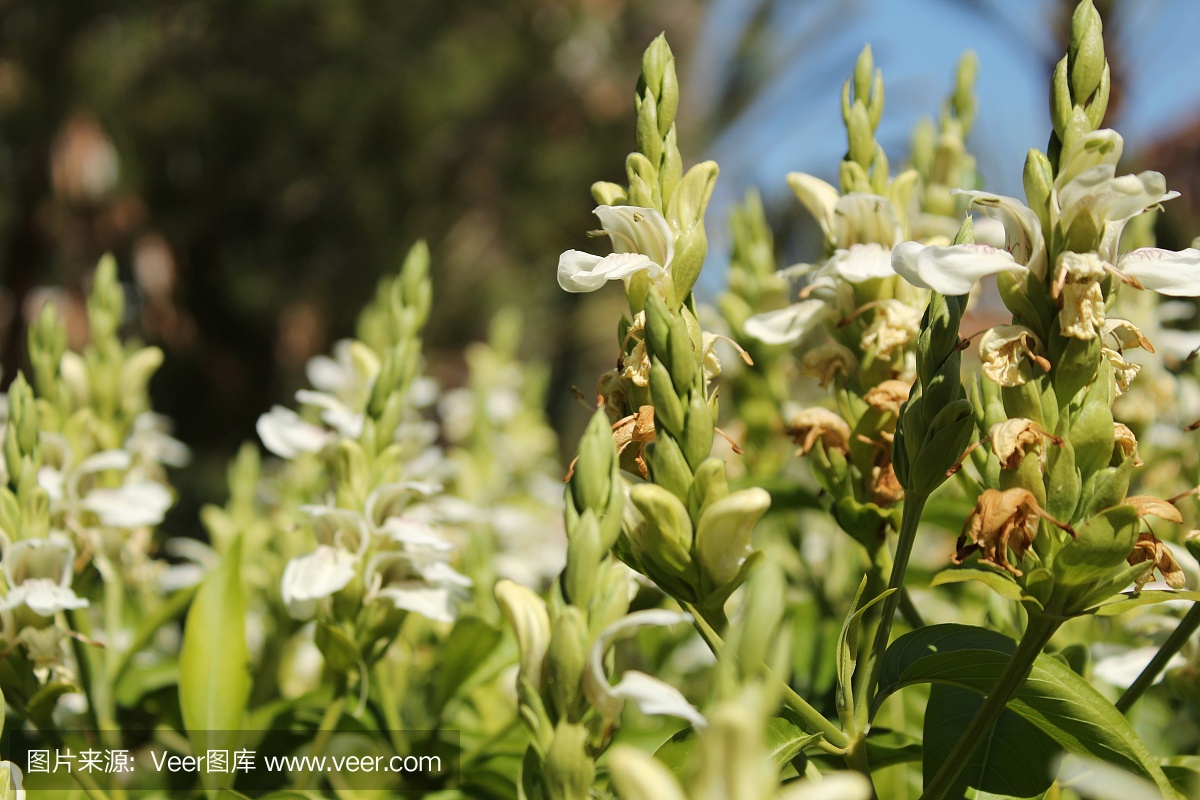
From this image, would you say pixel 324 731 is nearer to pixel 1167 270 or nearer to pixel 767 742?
pixel 767 742

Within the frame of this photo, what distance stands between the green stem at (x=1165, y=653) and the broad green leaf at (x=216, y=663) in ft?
2.55

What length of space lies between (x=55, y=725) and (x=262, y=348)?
18.2ft

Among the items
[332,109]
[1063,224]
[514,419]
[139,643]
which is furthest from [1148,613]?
[332,109]

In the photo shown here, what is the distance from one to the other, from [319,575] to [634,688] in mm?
508

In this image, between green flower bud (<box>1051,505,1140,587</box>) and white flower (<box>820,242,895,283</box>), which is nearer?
green flower bud (<box>1051,505,1140,587</box>)

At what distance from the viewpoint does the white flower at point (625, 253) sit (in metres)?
0.65

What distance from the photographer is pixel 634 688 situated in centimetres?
49

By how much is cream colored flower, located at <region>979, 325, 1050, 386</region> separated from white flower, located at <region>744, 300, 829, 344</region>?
0.90 feet

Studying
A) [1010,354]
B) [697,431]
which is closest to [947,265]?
[1010,354]

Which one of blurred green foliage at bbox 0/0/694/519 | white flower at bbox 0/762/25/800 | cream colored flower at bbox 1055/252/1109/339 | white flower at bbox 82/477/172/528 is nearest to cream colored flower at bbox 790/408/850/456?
cream colored flower at bbox 1055/252/1109/339

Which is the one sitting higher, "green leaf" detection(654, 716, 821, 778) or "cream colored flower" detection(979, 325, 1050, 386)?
"cream colored flower" detection(979, 325, 1050, 386)

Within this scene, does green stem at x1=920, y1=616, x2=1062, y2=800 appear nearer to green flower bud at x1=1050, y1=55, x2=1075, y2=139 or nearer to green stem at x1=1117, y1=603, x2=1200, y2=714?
green stem at x1=1117, y1=603, x2=1200, y2=714

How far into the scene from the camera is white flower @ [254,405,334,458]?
1131 mm

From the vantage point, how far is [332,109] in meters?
5.05
